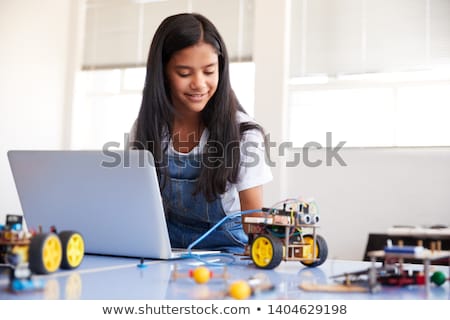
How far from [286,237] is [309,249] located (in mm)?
57

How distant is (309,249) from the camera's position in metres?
0.71

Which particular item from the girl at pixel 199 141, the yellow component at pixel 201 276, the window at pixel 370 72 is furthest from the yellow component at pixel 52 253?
the window at pixel 370 72

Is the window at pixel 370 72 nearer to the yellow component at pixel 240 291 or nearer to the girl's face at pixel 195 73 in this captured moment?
the girl's face at pixel 195 73

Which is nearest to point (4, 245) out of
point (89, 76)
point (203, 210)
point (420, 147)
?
point (203, 210)

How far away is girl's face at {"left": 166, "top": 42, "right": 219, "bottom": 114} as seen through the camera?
1.10 meters

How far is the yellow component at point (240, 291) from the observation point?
0.44 m

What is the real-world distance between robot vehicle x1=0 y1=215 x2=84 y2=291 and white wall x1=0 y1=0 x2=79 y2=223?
2774mm

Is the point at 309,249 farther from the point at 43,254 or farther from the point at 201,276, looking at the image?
the point at 43,254

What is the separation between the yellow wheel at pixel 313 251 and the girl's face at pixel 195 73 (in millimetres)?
501

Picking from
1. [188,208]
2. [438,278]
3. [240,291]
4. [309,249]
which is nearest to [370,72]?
[188,208]

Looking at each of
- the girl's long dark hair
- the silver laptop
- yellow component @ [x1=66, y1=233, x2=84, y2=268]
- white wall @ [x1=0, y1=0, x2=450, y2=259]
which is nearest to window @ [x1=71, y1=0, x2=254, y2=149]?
white wall @ [x1=0, y1=0, x2=450, y2=259]

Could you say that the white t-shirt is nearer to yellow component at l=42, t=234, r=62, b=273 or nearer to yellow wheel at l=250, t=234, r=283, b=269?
yellow wheel at l=250, t=234, r=283, b=269
